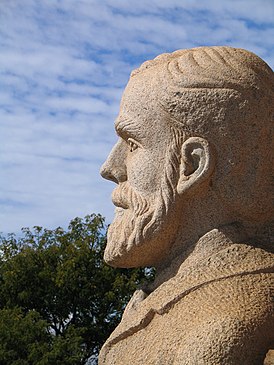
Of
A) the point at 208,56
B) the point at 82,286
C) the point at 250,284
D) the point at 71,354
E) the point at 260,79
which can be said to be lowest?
the point at 250,284

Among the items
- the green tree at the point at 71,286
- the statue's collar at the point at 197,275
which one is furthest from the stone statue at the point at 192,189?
the green tree at the point at 71,286

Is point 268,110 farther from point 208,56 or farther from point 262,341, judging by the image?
point 262,341

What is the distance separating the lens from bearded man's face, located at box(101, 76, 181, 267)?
4.35 m

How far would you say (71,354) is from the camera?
2073 cm

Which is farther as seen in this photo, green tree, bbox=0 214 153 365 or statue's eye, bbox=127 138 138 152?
green tree, bbox=0 214 153 365

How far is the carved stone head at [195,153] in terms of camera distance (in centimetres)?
428

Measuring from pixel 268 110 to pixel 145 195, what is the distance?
33.7 inches

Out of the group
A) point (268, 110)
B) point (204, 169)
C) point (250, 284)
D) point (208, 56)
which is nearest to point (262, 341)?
point (250, 284)

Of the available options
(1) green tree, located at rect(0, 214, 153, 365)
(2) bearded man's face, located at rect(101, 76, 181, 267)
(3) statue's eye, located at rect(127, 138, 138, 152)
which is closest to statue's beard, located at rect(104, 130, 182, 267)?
(2) bearded man's face, located at rect(101, 76, 181, 267)

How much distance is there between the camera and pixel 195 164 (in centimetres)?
433

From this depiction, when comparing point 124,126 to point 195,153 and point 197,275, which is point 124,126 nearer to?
point 195,153

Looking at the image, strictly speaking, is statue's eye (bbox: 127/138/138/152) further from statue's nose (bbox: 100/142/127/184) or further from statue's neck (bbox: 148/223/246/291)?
statue's neck (bbox: 148/223/246/291)

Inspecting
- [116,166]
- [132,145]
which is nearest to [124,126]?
[132,145]

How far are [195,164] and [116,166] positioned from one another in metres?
0.59
